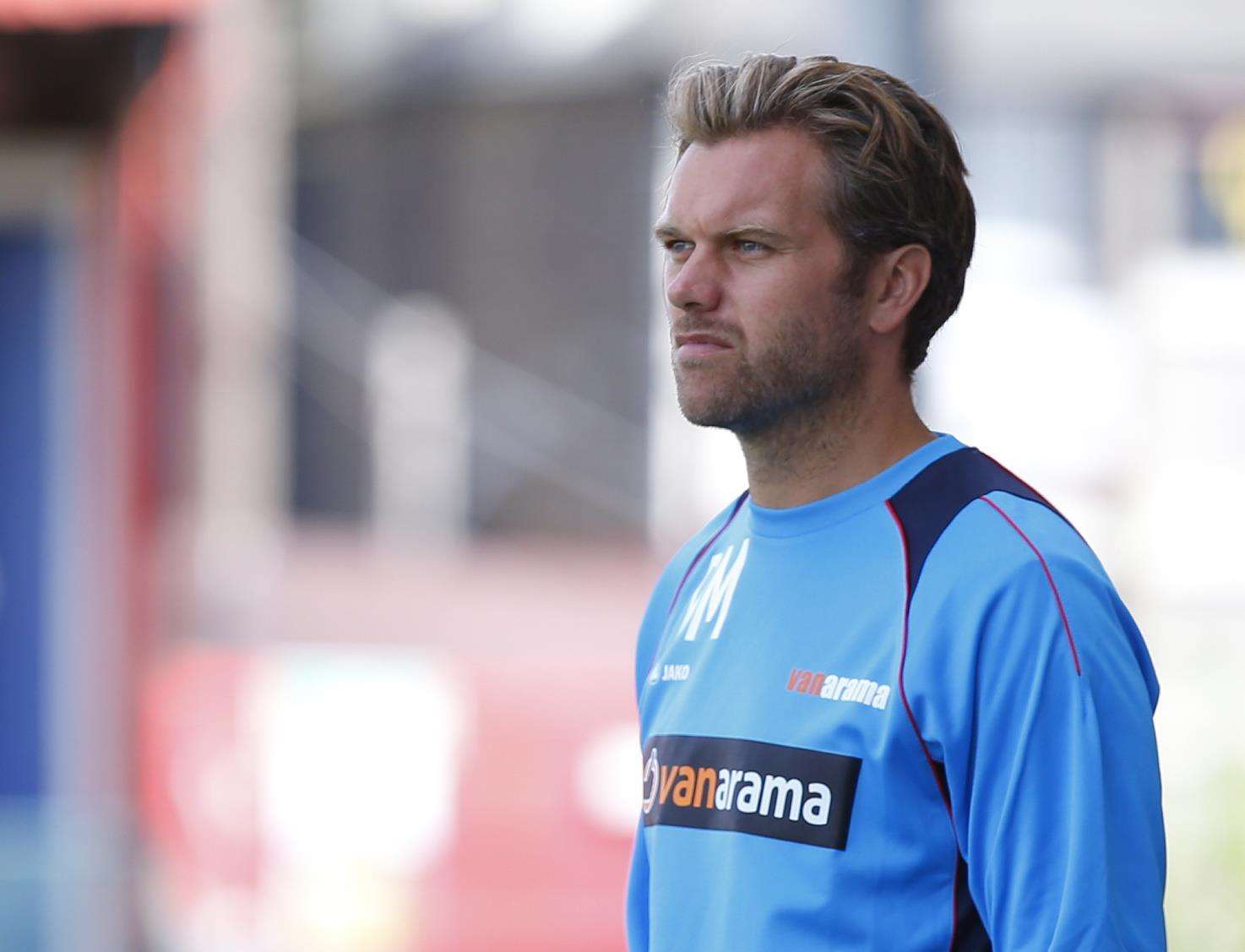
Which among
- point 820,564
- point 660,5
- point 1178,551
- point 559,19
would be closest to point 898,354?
point 820,564

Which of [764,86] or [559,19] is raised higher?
[559,19]

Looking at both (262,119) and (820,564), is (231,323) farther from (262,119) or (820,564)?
(820,564)

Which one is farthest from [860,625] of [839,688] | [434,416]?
[434,416]

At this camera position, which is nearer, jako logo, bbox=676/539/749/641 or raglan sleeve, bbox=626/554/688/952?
jako logo, bbox=676/539/749/641

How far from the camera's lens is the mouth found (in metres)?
2.17

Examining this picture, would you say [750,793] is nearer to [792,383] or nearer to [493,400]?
[792,383]

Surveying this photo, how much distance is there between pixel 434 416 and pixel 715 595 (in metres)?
8.88

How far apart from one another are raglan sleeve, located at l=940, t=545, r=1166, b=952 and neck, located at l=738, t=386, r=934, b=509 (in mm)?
300

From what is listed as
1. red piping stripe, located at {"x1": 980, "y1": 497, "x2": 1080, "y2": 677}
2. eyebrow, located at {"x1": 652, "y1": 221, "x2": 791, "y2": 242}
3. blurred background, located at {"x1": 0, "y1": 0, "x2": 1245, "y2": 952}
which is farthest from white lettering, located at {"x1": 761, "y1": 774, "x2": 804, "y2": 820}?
blurred background, located at {"x1": 0, "y1": 0, "x2": 1245, "y2": 952}

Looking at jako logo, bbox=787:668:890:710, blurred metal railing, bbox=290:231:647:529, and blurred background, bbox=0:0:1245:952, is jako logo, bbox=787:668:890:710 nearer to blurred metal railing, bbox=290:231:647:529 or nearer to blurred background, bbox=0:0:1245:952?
blurred background, bbox=0:0:1245:952

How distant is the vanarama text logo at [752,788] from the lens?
1970 mm

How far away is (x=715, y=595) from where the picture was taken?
230 cm

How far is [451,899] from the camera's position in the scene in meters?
6.14

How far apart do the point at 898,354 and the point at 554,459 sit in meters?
8.95
